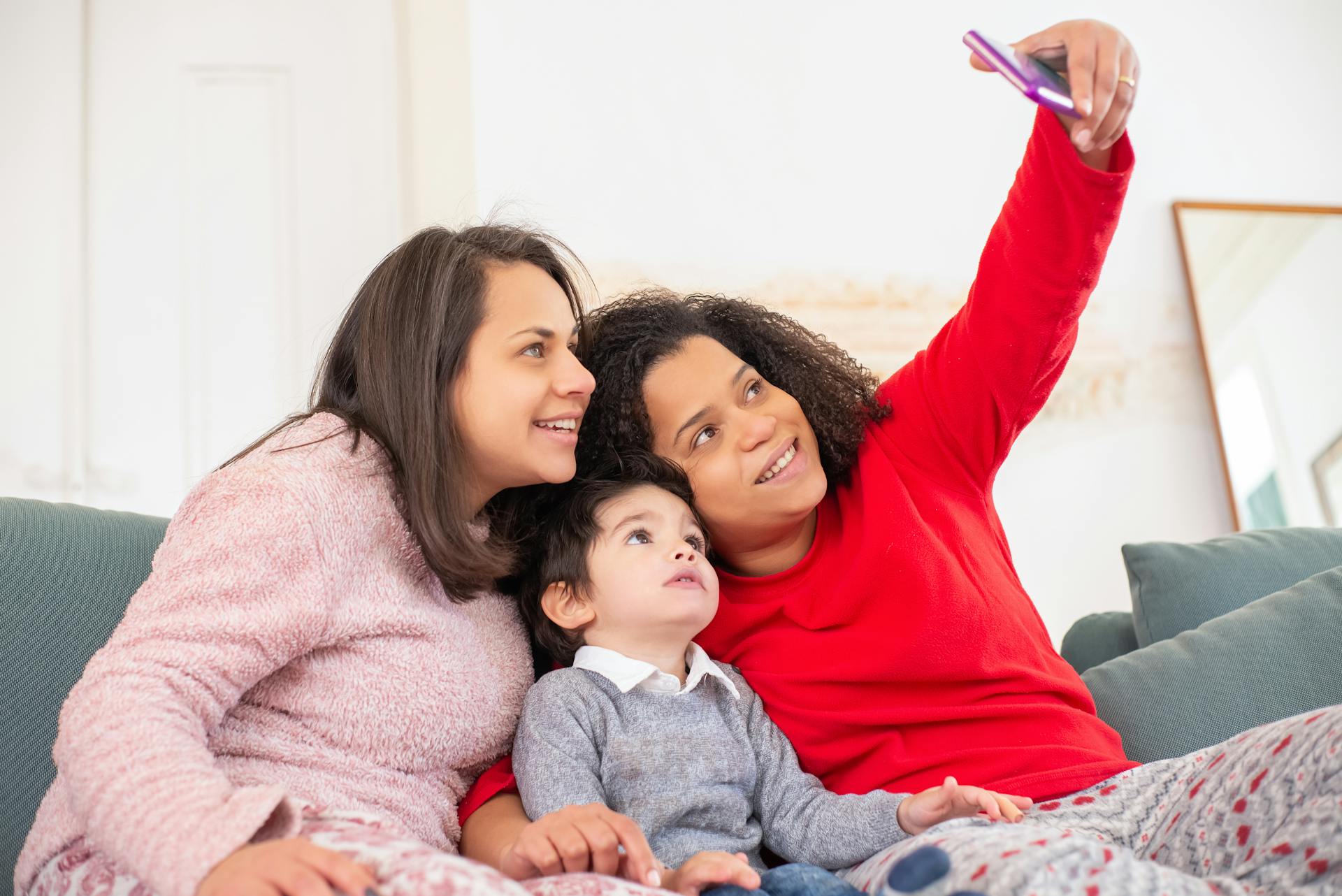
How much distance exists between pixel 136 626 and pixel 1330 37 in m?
3.70

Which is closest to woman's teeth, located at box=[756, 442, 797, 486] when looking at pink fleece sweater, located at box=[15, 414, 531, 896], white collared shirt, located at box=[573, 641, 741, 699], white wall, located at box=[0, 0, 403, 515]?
white collared shirt, located at box=[573, 641, 741, 699]

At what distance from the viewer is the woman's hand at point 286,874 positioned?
730 millimetres

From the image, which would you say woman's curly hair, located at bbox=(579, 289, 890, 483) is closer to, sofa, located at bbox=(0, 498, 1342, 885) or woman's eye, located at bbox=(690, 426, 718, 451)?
woman's eye, located at bbox=(690, 426, 718, 451)

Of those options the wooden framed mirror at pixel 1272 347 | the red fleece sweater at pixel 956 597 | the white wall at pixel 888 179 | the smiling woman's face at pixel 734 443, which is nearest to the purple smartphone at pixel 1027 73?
the red fleece sweater at pixel 956 597

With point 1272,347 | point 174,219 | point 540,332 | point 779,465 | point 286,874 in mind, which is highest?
point 174,219

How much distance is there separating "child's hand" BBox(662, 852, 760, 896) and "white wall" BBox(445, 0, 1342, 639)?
2.04 metres

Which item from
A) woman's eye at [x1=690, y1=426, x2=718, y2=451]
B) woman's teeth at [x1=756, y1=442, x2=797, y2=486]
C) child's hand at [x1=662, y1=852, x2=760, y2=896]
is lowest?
child's hand at [x1=662, y1=852, x2=760, y2=896]

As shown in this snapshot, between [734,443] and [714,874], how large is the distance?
531mm

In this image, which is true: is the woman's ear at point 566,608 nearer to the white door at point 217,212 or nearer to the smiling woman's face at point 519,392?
the smiling woman's face at point 519,392

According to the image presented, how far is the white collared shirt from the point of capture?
120cm

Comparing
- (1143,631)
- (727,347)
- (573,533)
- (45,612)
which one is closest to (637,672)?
(573,533)

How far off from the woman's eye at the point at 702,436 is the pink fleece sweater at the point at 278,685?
32cm

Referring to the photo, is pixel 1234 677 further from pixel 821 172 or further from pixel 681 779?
pixel 821 172

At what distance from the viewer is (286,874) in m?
0.74
